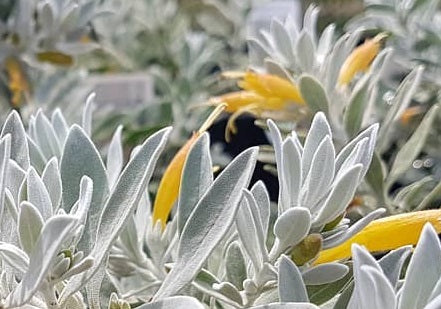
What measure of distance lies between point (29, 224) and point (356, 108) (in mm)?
432

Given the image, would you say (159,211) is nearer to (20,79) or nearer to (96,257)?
(96,257)

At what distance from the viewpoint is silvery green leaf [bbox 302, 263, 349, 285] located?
0.43m

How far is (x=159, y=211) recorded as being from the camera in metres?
0.62

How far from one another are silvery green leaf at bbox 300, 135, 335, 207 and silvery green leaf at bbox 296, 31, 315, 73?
14.4 inches

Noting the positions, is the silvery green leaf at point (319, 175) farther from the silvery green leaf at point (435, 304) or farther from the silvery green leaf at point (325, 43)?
the silvery green leaf at point (325, 43)

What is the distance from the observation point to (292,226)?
0.42 meters

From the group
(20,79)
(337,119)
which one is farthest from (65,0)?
(337,119)

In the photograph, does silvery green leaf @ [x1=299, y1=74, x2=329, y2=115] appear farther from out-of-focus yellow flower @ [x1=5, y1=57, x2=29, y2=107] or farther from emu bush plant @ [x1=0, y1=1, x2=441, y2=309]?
out-of-focus yellow flower @ [x1=5, y1=57, x2=29, y2=107]

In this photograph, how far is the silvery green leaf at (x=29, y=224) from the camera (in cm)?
37

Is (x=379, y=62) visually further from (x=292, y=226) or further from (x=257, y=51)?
(x=292, y=226)

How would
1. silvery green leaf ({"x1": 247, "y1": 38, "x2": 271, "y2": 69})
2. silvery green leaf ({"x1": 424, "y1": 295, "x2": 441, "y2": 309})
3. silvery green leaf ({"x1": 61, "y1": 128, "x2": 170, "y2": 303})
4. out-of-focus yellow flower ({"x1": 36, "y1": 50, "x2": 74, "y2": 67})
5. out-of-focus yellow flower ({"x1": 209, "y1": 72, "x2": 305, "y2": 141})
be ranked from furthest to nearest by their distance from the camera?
out-of-focus yellow flower ({"x1": 36, "y1": 50, "x2": 74, "y2": 67}), silvery green leaf ({"x1": 247, "y1": 38, "x2": 271, "y2": 69}), out-of-focus yellow flower ({"x1": 209, "y1": 72, "x2": 305, "y2": 141}), silvery green leaf ({"x1": 61, "y1": 128, "x2": 170, "y2": 303}), silvery green leaf ({"x1": 424, "y1": 295, "x2": 441, "y2": 309})

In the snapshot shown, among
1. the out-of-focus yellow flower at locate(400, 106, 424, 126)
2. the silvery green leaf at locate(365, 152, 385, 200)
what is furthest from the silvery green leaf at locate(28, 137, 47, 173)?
the out-of-focus yellow flower at locate(400, 106, 424, 126)

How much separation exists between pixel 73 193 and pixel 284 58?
437mm

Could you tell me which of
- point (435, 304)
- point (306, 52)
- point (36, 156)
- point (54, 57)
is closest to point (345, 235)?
point (435, 304)
